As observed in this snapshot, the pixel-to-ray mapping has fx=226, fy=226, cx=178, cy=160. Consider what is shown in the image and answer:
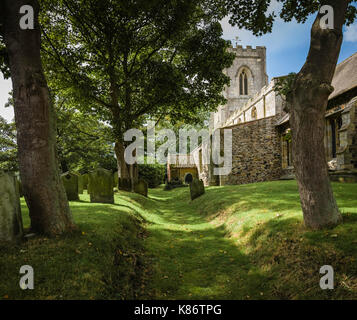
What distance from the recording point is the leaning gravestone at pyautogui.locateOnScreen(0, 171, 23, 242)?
3.75m

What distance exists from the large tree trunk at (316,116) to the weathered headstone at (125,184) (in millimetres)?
11225

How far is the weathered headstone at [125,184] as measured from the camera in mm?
13953

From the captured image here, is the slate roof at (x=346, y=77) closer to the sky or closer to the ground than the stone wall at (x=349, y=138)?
closer to the sky

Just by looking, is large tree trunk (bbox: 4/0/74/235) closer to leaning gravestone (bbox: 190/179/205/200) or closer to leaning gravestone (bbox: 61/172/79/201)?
leaning gravestone (bbox: 61/172/79/201)

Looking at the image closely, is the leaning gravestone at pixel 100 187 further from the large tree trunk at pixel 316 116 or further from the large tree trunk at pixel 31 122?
the large tree trunk at pixel 316 116

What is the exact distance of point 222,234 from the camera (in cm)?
664

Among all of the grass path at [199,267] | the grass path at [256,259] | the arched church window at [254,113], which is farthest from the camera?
the arched church window at [254,113]

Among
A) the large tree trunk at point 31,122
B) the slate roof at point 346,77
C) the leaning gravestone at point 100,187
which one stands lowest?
the leaning gravestone at point 100,187

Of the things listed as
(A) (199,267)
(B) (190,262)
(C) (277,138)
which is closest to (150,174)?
(C) (277,138)

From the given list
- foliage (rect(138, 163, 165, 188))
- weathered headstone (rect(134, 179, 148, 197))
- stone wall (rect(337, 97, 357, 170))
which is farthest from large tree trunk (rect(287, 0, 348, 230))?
foliage (rect(138, 163, 165, 188))

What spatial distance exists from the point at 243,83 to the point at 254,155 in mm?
26410

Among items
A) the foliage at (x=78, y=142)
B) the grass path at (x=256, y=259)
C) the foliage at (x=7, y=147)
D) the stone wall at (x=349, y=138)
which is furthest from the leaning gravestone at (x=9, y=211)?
the foliage at (x=7, y=147)

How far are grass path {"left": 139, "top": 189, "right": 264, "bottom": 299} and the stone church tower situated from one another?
34.7 meters
